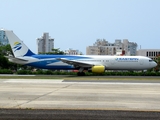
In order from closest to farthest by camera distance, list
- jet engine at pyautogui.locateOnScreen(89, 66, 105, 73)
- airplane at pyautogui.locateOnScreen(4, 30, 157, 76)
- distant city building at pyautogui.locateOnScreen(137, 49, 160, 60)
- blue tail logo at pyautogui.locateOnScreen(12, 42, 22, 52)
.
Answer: jet engine at pyautogui.locateOnScreen(89, 66, 105, 73), airplane at pyautogui.locateOnScreen(4, 30, 157, 76), blue tail logo at pyautogui.locateOnScreen(12, 42, 22, 52), distant city building at pyautogui.locateOnScreen(137, 49, 160, 60)

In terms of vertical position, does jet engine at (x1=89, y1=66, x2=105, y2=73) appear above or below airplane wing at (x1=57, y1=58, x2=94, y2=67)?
below

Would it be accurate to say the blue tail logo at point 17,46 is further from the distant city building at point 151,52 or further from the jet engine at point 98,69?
the distant city building at point 151,52

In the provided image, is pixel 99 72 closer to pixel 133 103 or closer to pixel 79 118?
pixel 133 103

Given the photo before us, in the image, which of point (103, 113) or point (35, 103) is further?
point (35, 103)

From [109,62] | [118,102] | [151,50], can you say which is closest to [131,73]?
[109,62]

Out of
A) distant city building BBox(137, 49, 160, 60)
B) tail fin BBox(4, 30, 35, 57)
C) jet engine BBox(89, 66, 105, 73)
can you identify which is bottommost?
jet engine BBox(89, 66, 105, 73)

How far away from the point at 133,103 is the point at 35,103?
159 inches

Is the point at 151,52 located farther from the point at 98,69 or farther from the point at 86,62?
the point at 98,69

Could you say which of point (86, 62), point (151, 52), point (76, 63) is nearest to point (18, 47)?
point (76, 63)

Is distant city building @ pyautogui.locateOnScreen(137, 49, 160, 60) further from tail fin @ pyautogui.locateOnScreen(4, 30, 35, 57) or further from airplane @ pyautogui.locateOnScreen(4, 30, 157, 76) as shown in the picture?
tail fin @ pyautogui.locateOnScreen(4, 30, 35, 57)

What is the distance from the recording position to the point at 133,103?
44.2ft

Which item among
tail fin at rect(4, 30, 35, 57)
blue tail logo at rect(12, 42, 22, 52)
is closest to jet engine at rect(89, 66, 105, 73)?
tail fin at rect(4, 30, 35, 57)

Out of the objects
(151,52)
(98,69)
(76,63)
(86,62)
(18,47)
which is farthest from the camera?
(151,52)

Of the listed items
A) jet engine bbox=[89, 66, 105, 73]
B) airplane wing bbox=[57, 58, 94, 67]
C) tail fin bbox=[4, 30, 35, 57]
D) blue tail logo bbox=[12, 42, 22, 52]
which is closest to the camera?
airplane wing bbox=[57, 58, 94, 67]
